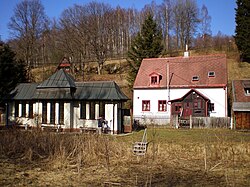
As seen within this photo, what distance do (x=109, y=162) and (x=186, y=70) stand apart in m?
24.8

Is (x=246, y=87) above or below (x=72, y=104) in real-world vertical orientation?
above

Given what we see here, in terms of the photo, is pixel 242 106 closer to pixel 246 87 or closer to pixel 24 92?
pixel 246 87

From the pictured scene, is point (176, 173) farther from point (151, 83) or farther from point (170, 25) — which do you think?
point (170, 25)

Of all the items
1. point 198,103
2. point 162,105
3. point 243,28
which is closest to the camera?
point 198,103

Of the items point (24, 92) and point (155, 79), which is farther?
point (155, 79)

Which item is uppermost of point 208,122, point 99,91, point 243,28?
point 243,28

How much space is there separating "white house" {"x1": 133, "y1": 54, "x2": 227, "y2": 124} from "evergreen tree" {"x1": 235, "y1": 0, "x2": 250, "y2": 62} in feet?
40.5

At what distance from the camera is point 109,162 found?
518 inches

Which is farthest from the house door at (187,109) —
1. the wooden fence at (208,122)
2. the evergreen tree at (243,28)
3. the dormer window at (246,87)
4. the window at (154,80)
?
the evergreen tree at (243,28)

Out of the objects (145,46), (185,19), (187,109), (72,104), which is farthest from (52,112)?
(185,19)

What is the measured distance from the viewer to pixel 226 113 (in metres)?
31.9

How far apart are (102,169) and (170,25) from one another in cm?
5132

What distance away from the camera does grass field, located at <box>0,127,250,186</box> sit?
34.2 ft

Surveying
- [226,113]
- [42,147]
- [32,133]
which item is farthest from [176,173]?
[226,113]
